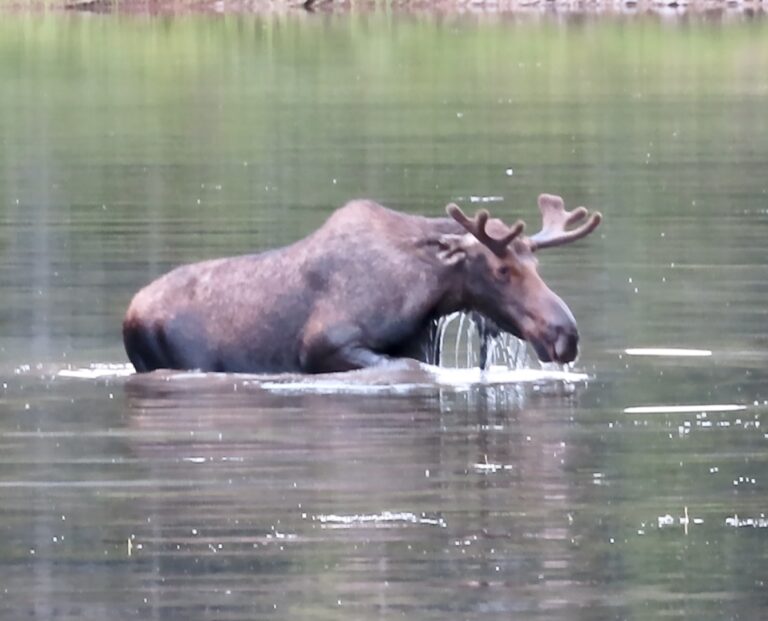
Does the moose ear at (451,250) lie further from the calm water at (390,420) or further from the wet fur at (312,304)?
the calm water at (390,420)

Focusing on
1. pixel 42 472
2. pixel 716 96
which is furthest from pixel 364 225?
pixel 716 96

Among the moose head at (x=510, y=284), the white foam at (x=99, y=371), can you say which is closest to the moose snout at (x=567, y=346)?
the moose head at (x=510, y=284)

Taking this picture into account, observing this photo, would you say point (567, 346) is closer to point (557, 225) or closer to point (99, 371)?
point (557, 225)

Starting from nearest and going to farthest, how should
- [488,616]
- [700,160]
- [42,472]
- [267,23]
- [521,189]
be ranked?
[488,616], [42,472], [521,189], [700,160], [267,23]

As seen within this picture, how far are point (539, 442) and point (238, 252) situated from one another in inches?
362

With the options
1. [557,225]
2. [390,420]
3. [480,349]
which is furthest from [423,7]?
[390,420]

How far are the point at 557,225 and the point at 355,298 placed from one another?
4.57 ft

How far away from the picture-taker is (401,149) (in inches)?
1441

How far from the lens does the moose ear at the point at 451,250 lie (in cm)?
1762

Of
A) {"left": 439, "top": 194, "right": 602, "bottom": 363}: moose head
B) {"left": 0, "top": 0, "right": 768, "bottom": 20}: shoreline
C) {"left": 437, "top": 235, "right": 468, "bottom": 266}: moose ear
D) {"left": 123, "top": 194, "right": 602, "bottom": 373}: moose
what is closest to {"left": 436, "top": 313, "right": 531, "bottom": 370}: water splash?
{"left": 123, "top": 194, "right": 602, "bottom": 373}: moose

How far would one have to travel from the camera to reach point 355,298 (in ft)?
58.4

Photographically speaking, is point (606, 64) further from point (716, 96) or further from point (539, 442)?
point (539, 442)

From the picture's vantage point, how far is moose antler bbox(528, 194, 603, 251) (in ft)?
58.9

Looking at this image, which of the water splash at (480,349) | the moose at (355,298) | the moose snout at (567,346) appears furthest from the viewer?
the water splash at (480,349)
